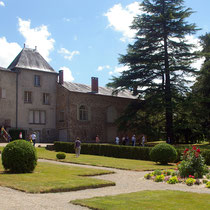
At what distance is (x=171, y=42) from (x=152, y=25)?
2.73 m

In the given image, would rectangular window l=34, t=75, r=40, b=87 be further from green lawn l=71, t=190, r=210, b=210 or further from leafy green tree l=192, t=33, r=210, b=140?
green lawn l=71, t=190, r=210, b=210

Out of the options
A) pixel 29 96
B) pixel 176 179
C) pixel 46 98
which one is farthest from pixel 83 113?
pixel 176 179

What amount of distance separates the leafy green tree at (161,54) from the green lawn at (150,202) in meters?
23.8

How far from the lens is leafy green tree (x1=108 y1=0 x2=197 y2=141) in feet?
106

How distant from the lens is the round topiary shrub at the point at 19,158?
12703 mm

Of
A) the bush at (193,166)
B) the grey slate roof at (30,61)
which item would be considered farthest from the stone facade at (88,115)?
the bush at (193,166)

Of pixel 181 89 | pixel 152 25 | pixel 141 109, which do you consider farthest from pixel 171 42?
pixel 141 109

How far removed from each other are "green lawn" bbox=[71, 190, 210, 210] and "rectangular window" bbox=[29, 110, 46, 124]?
31.9 meters

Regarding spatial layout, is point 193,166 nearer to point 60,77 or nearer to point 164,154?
point 164,154

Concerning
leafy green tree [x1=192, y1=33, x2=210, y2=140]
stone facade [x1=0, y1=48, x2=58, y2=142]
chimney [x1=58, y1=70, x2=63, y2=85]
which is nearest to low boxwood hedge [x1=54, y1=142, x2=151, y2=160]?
leafy green tree [x1=192, y1=33, x2=210, y2=140]

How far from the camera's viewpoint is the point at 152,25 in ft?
107

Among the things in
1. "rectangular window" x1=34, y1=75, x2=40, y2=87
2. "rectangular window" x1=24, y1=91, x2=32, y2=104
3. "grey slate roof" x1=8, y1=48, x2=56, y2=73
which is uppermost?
"grey slate roof" x1=8, y1=48, x2=56, y2=73

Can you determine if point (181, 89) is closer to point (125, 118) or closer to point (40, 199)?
point (125, 118)

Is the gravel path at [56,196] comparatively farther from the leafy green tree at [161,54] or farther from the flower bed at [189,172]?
the leafy green tree at [161,54]
